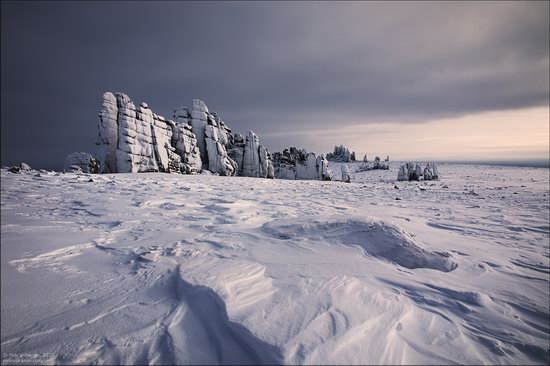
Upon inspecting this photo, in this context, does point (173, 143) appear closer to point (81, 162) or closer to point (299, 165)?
point (81, 162)

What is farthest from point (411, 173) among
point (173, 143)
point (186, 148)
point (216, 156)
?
point (173, 143)

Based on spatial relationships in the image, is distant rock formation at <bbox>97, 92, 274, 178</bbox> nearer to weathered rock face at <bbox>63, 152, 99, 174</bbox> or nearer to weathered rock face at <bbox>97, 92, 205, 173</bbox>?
weathered rock face at <bbox>97, 92, 205, 173</bbox>

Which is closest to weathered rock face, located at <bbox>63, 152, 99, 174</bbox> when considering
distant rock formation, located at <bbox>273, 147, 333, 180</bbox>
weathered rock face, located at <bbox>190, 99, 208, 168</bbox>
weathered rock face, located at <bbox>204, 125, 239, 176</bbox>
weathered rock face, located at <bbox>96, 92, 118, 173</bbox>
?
weathered rock face, located at <bbox>96, 92, 118, 173</bbox>

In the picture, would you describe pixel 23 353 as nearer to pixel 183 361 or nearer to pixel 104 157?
→ pixel 183 361

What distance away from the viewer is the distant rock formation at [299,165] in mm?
27484

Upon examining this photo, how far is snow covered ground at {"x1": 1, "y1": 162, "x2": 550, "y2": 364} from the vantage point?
1564 mm

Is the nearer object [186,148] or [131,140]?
[131,140]

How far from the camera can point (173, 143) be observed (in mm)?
21656

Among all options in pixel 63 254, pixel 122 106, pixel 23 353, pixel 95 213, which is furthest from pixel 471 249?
pixel 122 106

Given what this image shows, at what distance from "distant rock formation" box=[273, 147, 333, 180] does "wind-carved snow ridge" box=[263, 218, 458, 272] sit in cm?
2344

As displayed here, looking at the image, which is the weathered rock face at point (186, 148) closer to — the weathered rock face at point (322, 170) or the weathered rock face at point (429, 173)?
the weathered rock face at point (322, 170)

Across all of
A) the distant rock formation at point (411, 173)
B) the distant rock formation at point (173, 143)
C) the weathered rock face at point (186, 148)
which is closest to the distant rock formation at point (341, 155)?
the distant rock formation at point (411, 173)

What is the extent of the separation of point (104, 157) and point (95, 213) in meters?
17.5

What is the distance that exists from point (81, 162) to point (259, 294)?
24.9 metres
